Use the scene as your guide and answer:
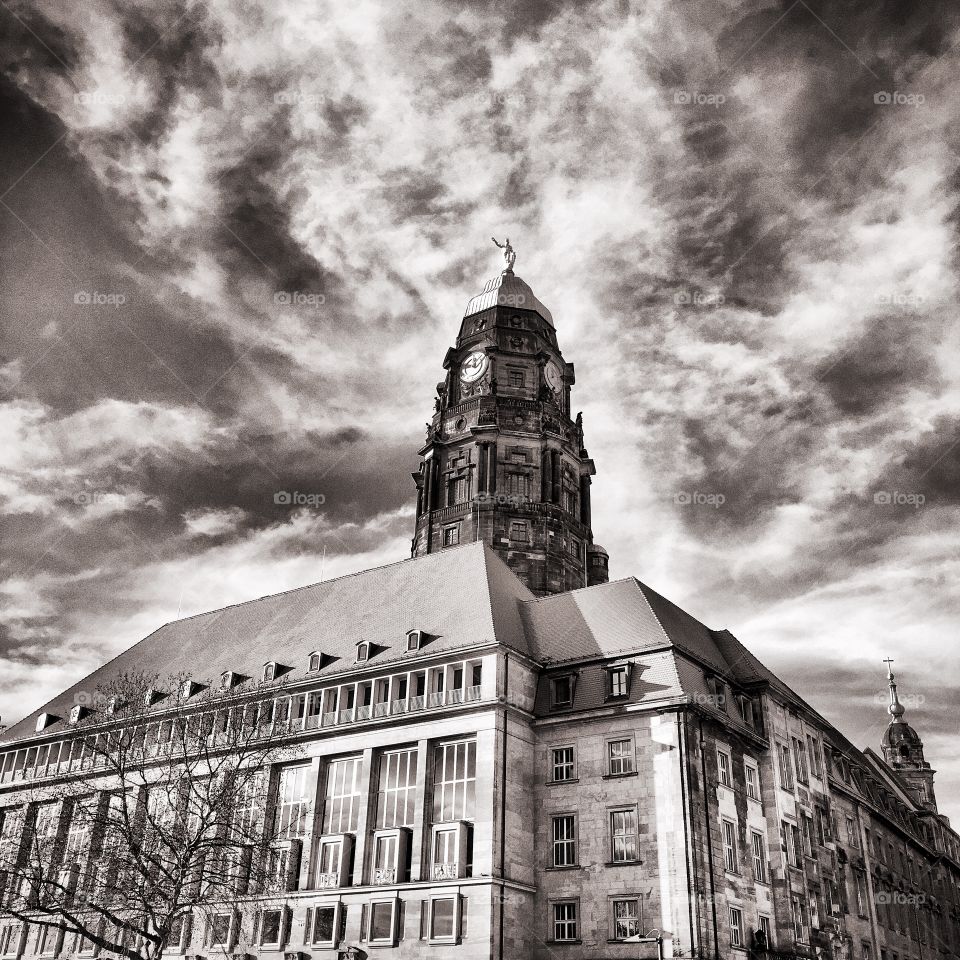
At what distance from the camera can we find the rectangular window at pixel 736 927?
134 ft

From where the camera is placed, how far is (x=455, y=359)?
75375 millimetres

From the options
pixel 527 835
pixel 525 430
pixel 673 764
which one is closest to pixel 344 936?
pixel 527 835

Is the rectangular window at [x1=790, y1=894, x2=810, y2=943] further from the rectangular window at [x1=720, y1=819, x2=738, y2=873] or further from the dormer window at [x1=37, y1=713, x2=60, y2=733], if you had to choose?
the dormer window at [x1=37, y1=713, x2=60, y2=733]

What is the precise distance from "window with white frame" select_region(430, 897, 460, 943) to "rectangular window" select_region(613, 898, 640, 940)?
633cm

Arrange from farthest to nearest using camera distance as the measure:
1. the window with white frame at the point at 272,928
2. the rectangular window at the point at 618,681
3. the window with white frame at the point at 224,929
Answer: the window with white frame at the point at 224,929
the rectangular window at the point at 618,681
the window with white frame at the point at 272,928

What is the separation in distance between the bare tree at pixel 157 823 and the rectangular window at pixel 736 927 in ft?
61.5

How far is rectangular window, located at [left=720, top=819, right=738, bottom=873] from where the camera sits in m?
42.4

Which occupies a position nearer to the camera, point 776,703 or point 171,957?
point 171,957

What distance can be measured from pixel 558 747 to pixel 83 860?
28.4 metres

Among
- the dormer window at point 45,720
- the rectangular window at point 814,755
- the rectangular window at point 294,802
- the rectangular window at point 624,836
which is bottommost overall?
the rectangular window at point 624,836

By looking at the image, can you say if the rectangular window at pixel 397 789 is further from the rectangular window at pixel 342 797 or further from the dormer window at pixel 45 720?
the dormer window at pixel 45 720

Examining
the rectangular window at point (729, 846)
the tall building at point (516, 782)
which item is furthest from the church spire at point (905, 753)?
the rectangular window at point (729, 846)

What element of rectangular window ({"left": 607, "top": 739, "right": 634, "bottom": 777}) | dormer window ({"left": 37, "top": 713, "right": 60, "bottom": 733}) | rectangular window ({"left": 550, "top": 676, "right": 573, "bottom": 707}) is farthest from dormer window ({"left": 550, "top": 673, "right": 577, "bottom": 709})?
dormer window ({"left": 37, "top": 713, "right": 60, "bottom": 733})

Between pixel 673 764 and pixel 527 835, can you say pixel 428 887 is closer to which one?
pixel 527 835
